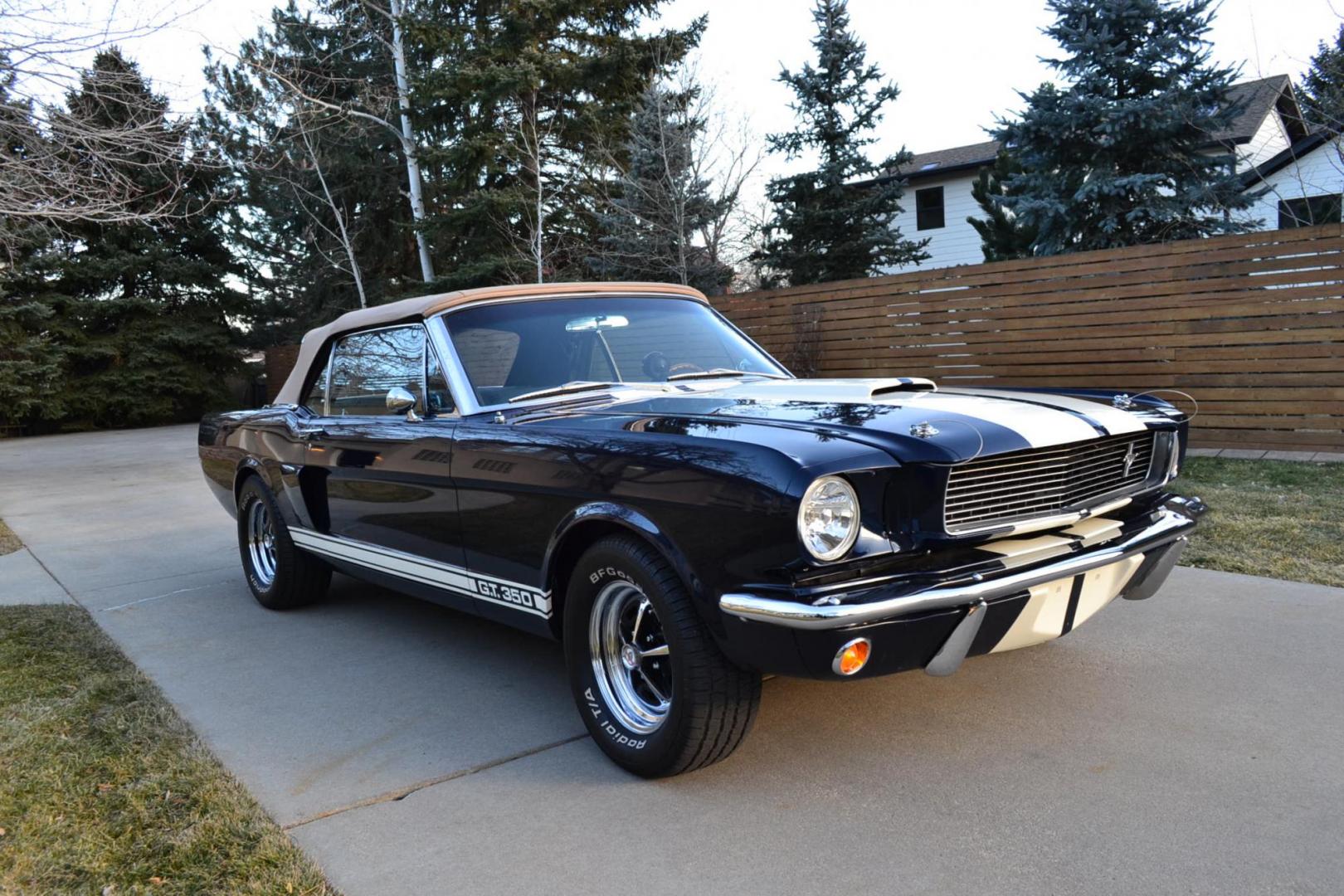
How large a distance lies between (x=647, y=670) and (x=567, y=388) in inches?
50.1

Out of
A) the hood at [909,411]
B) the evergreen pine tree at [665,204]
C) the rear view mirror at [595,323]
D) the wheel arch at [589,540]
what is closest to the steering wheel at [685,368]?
the hood at [909,411]

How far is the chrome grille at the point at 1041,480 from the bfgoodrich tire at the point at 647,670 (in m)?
0.78

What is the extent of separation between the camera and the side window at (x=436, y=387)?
4.08 m

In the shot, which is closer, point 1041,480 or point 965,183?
point 1041,480

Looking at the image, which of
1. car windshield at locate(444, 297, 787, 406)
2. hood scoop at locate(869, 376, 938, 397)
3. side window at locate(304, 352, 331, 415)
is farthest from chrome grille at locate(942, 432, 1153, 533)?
side window at locate(304, 352, 331, 415)

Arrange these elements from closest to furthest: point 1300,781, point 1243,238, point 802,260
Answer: point 1300,781 → point 1243,238 → point 802,260

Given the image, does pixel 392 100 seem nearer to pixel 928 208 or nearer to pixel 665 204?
pixel 665 204

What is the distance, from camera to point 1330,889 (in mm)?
2357

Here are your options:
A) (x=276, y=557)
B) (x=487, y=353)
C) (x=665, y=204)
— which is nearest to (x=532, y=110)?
(x=665, y=204)

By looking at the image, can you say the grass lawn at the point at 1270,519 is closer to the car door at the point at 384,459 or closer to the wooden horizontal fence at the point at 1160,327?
the wooden horizontal fence at the point at 1160,327

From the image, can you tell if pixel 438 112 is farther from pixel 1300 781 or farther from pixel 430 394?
pixel 1300 781

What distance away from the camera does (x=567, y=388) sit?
13.2 feet

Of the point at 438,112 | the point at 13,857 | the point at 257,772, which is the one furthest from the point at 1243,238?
the point at 438,112

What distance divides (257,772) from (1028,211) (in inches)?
479
